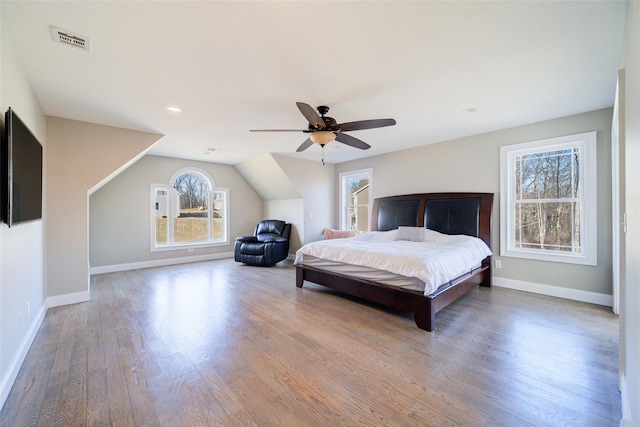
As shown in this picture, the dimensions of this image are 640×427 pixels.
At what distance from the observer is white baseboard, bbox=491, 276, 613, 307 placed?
11.0 feet

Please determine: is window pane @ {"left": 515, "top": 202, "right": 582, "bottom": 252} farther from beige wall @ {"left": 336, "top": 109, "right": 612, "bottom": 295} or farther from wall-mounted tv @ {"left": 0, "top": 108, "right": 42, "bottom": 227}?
wall-mounted tv @ {"left": 0, "top": 108, "right": 42, "bottom": 227}

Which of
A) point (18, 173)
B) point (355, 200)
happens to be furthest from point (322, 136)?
point (355, 200)

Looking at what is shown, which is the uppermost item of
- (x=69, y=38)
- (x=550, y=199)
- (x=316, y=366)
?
(x=69, y=38)

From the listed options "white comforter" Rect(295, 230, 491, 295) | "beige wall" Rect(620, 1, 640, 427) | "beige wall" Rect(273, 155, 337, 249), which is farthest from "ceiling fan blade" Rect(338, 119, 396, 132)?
"beige wall" Rect(273, 155, 337, 249)

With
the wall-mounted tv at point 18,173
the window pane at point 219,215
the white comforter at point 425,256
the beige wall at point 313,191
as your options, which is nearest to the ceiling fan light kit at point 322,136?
the white comforter at point 425,256

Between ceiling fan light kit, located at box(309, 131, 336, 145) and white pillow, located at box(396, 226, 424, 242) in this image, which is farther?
white pillow, located at box(396, 226, 424, 242)

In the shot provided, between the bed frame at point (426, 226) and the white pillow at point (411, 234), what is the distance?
45cm

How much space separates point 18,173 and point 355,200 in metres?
5.76

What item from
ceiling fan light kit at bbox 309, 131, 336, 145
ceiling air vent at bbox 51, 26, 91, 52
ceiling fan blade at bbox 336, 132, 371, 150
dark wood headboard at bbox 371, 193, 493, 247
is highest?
ceiling air vent at bbox 51, 26, 91, 52

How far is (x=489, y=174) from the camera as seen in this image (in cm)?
432

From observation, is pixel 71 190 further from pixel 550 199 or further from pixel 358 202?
pixel 550 199

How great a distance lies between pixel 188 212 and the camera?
648cm

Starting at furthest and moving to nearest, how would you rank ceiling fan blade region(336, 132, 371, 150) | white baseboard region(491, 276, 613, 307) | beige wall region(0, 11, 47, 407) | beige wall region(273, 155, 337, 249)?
1. beige wall region(273, 155, 337, 249)
2. white baseboard region(491, 276, 613, 307)
3. ceiling fan blade region(336, 132, 371, 150)
4. beige wall region(0, 11, 47, 407)

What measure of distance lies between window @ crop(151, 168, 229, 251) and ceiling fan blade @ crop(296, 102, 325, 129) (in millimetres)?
4746
